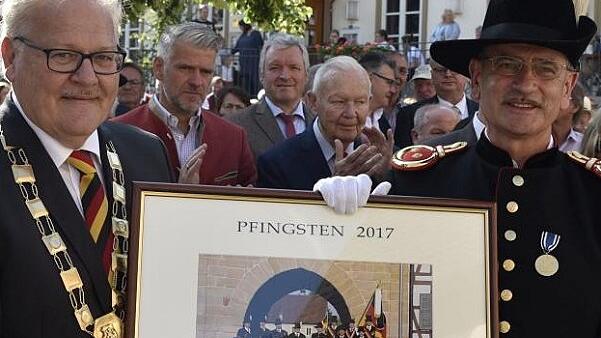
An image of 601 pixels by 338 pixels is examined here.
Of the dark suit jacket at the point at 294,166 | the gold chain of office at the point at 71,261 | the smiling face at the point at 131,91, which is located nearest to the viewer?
the gold chain of office at the point at 71,261

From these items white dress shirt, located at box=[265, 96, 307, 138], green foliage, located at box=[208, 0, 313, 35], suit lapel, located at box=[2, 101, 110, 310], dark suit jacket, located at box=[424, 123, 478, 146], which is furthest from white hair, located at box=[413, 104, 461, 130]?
green foliage, located at box=[208, 0, 313, 35]

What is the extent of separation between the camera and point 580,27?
13.0 feet

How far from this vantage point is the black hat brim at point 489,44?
377cm

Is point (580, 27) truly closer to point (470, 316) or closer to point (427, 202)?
point (427, 202)

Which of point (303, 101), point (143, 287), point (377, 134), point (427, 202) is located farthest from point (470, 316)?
point (303, 101)

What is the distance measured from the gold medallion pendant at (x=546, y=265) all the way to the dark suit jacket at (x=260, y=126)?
10.5ft

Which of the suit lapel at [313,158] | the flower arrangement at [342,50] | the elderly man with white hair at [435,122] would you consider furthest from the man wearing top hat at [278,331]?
the flower arrangement at [342,50]

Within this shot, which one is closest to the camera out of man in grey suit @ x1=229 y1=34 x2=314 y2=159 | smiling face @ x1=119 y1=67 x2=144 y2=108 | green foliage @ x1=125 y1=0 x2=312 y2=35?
man in grey suit @ x1=229 y1=34 x2=314 y2=159

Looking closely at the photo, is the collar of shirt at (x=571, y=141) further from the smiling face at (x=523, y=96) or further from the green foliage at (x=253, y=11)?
the green foliage at (x=253, y=11)

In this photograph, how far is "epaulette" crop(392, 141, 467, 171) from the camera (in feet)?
13.4

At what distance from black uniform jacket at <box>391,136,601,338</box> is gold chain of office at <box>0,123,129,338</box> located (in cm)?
117

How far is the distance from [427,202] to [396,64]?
6.32m

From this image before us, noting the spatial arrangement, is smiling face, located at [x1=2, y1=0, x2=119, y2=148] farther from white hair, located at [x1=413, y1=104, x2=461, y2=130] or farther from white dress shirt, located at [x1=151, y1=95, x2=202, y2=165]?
white hair, located at [x1=413, y1=104, x2=461, y2=130]

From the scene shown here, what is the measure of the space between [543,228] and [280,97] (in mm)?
3578
